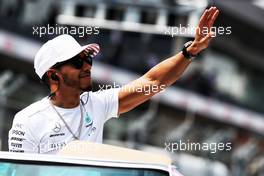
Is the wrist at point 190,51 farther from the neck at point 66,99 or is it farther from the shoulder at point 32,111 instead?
the shoulder at point 32,111

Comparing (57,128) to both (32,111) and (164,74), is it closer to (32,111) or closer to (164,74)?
(32,111)

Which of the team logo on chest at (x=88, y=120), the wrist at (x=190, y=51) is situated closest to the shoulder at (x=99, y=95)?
the team logo on chest at (x=88, y=120)

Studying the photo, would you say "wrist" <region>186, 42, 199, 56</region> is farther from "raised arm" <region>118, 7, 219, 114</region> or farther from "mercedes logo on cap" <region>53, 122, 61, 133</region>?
"mercedes logo on cap" <region>53, 122, 61, 133</region>

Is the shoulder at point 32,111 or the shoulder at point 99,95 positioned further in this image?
the shoulder at point 99,95

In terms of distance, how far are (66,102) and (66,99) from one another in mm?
14

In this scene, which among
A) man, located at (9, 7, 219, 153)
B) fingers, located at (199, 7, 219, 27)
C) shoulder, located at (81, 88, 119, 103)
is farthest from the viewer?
fingers, located at (199, 7, 219, 27)

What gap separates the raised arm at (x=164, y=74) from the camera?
4.03 m

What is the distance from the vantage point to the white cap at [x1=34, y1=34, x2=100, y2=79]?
12.3 feet

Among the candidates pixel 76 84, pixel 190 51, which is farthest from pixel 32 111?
pixel 190 51

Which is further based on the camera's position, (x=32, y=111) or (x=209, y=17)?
(x=209, y=17)

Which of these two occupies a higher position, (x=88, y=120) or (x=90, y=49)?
(x=90, y=49)

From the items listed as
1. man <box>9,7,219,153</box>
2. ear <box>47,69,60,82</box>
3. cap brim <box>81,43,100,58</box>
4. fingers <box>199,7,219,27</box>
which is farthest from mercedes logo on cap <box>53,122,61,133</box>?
fingers <box>199,7,219,27</box>

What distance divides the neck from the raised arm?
1.03 ft

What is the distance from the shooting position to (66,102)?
3.82 m
